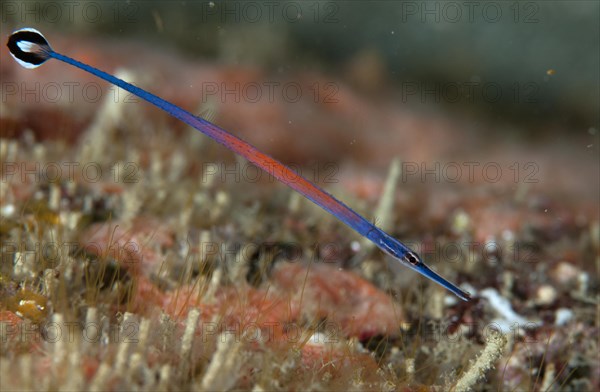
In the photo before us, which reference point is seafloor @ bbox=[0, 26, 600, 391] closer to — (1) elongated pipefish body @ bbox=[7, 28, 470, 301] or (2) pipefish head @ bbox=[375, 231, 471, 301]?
(2) pipefish head @ bbox=[375, 231, 471, 301]

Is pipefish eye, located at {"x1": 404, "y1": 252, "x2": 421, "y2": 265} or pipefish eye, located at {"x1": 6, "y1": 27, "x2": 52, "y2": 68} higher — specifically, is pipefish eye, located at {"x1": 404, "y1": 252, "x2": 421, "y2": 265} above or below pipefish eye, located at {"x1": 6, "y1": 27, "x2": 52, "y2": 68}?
below

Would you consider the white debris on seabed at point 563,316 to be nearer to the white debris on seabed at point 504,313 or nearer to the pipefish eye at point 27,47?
the white debris on seabed at point 504,313

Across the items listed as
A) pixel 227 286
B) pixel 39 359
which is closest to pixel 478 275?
pixel 227 286

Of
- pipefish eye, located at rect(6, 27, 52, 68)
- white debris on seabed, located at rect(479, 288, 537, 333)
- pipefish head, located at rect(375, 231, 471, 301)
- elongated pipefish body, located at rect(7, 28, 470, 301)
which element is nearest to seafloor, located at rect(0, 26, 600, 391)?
white debris on seabed, located at rect(479, 288, 537, 333)

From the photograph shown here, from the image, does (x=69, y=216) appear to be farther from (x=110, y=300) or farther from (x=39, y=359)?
(x=39, y=359)

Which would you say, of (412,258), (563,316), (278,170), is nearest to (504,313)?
(563,316)

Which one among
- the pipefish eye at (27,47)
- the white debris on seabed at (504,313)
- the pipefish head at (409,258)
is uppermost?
the pipefish eye at (27,47)

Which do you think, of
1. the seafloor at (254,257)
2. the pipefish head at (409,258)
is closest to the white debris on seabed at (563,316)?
the seafloor at (254,257)

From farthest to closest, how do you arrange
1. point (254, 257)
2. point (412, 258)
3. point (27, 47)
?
point (254, 257), point (412, 258), point (27, 47)

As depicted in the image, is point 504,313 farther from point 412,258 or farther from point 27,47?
point 27,47
